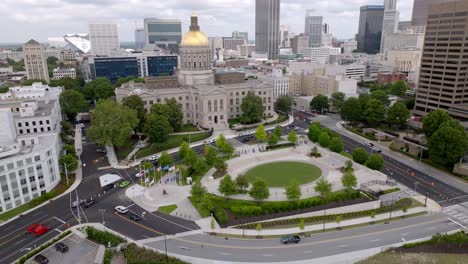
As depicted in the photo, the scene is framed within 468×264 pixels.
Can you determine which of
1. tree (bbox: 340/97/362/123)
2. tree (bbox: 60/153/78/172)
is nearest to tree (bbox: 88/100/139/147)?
tree (bbox: 60/153/78/172)

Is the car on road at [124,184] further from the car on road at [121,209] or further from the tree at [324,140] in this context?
the tree at [324,140]

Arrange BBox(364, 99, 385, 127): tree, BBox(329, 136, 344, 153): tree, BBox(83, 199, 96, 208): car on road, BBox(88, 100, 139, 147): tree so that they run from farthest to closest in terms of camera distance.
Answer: BBox(364, 99, 385, 127): tree → BBox(88, 100, 139, 147): tree → BBox(329, 136, 344, 153): tree → BBox(83, 199, 96, 208): car on road

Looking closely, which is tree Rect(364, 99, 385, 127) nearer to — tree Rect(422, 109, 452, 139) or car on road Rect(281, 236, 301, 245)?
tree Rect(422, 109, 452, 139)

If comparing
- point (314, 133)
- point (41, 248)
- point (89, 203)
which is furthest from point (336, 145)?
point (41, 248)

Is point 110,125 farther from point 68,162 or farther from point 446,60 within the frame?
point 446,60

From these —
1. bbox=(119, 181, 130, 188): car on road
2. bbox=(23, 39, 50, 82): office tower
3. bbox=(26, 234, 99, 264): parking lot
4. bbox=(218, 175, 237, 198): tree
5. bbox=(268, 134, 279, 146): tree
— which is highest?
bbox=(23, 39, 50, 82): office tower

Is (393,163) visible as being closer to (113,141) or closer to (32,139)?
(113,141)

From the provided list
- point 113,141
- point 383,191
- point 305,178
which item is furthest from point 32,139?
point 383,191
